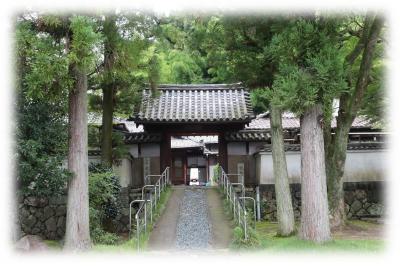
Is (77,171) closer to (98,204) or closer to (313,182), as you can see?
(98,204)

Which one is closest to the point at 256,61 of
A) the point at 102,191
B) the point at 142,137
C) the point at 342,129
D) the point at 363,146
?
the point at 342,129

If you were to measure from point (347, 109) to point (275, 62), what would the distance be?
290 cm

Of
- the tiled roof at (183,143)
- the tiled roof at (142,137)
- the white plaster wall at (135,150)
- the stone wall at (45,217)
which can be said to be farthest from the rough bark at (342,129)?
the tiled roof at (183,143)

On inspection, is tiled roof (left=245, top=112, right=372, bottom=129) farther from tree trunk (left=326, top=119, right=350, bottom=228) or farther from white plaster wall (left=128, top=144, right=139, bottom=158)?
tree trunk (left=326, top=119, right=350, bottom=228)

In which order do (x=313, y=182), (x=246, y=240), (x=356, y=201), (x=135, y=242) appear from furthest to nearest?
(x=356, y=201) → (x=135, y=242) → (x=246, y=240) → (x=313, y=182)

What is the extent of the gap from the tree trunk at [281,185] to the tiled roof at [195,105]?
554 cm

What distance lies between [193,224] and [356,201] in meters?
6.27

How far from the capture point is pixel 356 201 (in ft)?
48.1

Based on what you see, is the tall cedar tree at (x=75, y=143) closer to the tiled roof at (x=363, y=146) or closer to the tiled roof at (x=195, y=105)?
the tiled roof at (x=195, y=105)

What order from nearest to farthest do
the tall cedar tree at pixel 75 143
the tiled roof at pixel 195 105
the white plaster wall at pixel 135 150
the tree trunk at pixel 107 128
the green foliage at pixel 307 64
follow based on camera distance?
1. the green foliage at pixel 307 64
2. the tall cedar tree at pixel 75 143
3. the tree trunk at pixel 107 128
4. the tiled roof at pixel 195 105
5. the white plaster wall at pixel 135 150

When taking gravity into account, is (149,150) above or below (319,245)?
above

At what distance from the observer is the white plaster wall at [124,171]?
1492 cm

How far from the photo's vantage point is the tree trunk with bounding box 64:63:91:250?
8.83 meters

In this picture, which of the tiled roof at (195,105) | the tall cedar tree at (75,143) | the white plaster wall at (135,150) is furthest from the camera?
the white plaster wall at (135,150)
